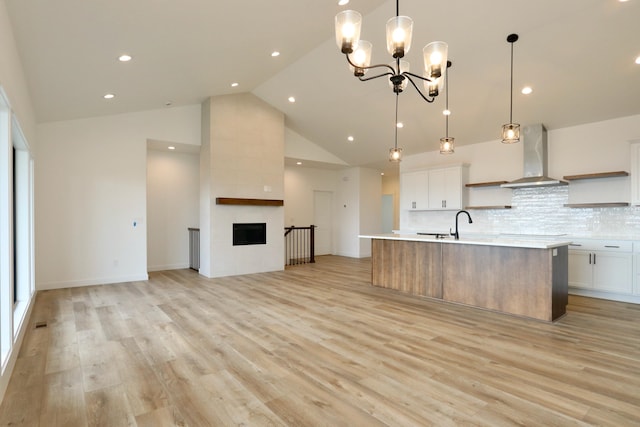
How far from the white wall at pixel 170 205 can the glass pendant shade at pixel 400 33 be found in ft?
21.9

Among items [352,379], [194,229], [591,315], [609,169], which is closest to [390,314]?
[352,379]

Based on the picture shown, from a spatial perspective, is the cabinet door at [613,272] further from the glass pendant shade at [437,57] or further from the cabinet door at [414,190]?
the glass pendant shade at [437,57]

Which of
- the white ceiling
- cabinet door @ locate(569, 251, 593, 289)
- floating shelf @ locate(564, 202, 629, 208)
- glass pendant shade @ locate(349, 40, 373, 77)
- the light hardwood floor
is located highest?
the white ceiling

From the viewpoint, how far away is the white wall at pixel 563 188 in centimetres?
547

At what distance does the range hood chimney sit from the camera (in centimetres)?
604

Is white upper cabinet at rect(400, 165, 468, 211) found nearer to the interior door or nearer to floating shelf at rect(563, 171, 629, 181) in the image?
floating shelf at rect(563, 171, 629, 181)

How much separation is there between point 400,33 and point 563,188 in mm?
5255

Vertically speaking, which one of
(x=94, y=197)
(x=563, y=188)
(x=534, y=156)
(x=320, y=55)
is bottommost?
(x=94, y=197)

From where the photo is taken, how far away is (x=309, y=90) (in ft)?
22.1

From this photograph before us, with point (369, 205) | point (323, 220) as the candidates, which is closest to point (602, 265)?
point (369, 205)

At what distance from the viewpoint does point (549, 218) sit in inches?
246

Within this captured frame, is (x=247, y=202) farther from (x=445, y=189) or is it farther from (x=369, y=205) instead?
(x=369, y=205)

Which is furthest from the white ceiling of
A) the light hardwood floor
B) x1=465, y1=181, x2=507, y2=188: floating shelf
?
the light hardwood floor

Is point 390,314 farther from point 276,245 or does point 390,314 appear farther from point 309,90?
point 309,90
